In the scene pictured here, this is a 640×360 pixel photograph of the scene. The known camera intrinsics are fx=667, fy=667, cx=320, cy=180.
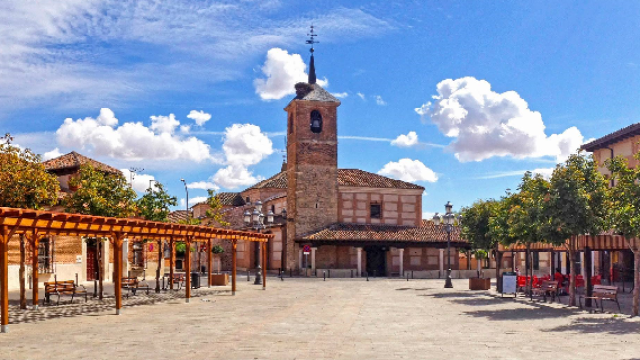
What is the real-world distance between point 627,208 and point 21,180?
2342cm

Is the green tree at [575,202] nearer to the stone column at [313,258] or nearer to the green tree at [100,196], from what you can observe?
the green tree at [100,196]

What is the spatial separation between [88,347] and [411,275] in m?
40.4

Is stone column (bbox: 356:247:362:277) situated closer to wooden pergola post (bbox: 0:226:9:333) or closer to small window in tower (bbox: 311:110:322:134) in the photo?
Result: small window in tower (bbox: 311:110:322:134)

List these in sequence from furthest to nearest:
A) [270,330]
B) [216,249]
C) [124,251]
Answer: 1. [216,249]
2. [124,251]
3. [270,330]

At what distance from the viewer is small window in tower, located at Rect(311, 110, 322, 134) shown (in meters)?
55.4

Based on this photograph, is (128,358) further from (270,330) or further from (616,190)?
(616,190)

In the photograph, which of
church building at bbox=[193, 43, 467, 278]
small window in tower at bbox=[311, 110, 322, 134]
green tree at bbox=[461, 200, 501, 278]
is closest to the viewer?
green tree at bbox=[461, 200, 501, 278]

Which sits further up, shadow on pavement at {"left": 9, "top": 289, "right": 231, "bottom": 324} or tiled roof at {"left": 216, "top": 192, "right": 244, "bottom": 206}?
tiled roof at {"left": 216, "top": 192, "right": 244, "bottom": 206}

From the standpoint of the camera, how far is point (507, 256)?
2415 inches

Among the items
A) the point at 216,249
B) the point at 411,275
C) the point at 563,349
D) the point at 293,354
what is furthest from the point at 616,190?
the point at 216,249

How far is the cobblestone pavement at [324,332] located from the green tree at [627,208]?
2.22 meters

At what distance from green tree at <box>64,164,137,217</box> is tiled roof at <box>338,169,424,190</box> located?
83.2ft

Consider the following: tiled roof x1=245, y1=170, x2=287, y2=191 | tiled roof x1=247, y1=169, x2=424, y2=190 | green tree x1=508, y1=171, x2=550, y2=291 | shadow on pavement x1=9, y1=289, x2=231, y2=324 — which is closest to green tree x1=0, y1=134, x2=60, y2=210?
shadow on pavement x1=9, y1=289, x2=231, y2=324

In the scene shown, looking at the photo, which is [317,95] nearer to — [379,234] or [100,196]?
[379,234]
